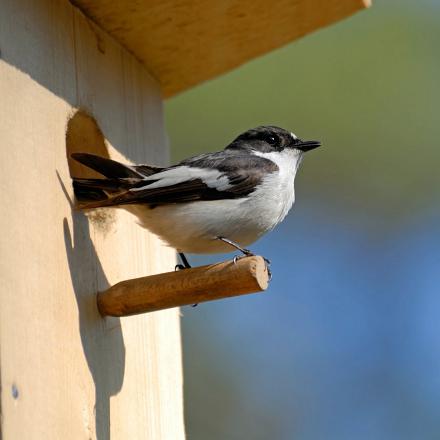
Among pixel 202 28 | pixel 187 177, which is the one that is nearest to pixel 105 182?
pixel 187 177

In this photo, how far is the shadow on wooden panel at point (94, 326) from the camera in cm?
335

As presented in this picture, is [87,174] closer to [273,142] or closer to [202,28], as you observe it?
[202,28]

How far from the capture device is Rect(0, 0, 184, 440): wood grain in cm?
296

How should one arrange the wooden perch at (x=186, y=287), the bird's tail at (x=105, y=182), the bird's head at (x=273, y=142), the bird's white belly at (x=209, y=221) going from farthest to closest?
the bird's head at (x=273, y=142) → the bird's white belly at (x=209, y=221) → the bird's tail at (x=105, y=182) → the wooden perch at (x=186, y=287)

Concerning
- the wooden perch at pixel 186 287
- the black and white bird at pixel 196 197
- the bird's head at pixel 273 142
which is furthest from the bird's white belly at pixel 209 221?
the bird's head at pixel 273 142

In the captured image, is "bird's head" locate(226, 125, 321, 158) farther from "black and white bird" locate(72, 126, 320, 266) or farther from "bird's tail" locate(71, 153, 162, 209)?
"bird's tail" locate(71, 153, 162, 209)

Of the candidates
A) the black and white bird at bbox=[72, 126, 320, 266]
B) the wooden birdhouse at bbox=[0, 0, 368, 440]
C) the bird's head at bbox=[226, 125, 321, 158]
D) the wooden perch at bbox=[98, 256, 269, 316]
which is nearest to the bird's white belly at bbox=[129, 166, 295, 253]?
the black and white bird at bbox=[72, 126, 320, 266]

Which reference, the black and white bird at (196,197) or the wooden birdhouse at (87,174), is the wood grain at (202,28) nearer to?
the wooden birdhouse at (87,174)

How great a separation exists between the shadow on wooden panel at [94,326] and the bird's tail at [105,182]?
0.08 metres

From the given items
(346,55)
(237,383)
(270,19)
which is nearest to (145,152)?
(270,19)

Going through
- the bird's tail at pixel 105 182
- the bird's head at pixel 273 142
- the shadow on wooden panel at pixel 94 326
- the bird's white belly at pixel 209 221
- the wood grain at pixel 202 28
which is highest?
the wood grain at pixel 202 28

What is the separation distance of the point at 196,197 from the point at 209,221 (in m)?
0.10

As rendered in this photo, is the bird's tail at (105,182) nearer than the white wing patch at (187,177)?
Yes

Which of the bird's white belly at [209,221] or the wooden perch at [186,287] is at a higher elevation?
the bird's white belly at [209,221]
